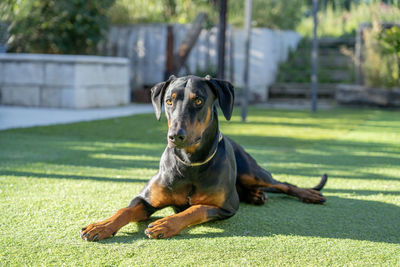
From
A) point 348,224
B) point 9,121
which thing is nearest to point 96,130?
point 9,121

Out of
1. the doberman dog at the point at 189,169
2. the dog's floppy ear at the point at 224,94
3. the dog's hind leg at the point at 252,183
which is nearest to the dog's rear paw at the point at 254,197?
the dog's hind leg at the point at 252,183

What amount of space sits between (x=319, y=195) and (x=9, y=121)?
5.82 metres

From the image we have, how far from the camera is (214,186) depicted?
273 cm

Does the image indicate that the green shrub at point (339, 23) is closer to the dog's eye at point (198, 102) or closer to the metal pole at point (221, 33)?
the metal pole at point (221, 33)

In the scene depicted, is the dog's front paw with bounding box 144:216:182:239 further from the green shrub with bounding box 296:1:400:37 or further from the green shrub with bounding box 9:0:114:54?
the green shrub with bounding box 296:1:400:37

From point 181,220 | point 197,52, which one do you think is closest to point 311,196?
point 181,220

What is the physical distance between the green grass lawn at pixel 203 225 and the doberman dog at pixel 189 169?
0.26ft

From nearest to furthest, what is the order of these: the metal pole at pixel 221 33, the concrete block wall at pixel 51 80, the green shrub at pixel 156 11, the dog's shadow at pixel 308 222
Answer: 1. the dog's shadow at pixel 308 222
2. the metal pole at pixel 221 33
3. the concrete block wall at pixel 51 80
4. the green shrub at pixel 156 11

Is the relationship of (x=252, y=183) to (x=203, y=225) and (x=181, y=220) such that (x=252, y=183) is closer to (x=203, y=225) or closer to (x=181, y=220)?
(x=203, y=225)

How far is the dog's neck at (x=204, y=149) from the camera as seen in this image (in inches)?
105

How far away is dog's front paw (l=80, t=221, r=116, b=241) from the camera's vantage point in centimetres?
244

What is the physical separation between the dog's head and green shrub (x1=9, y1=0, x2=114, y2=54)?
378 inches

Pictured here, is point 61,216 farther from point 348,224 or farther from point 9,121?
point 9,121

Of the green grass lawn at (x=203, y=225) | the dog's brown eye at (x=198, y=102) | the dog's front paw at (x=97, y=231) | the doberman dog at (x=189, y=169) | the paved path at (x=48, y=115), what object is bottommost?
the paved path at (x=48, y=115)
